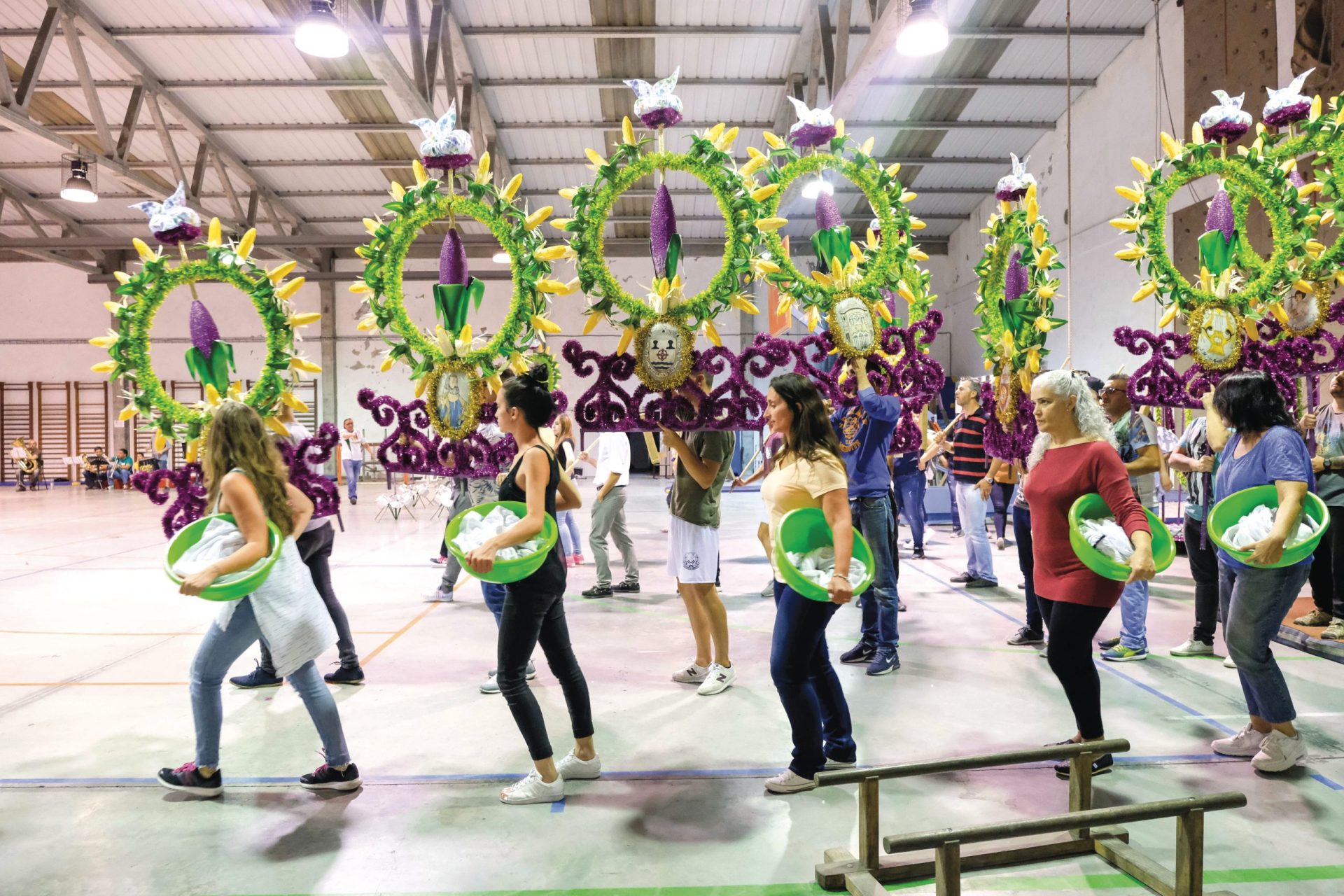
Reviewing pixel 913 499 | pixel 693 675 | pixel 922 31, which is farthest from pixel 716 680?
pixel 922 31

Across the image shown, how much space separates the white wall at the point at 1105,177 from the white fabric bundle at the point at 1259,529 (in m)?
6.45

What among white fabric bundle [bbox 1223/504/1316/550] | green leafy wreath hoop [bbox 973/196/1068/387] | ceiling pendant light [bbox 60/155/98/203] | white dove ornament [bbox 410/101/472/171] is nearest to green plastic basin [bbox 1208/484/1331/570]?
white fabric bundle [bbox 1223/504/1316/550]

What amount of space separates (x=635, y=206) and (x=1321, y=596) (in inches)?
527

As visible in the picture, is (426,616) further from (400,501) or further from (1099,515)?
(400,501)

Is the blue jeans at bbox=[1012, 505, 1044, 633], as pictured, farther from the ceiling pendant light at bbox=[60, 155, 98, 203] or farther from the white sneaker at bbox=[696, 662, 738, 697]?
the ceiling pendant light at bbox=[60, 155, 98, 203]

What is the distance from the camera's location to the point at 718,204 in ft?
10.6

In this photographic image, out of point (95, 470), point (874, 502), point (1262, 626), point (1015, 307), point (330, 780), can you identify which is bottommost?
point (330, 780)

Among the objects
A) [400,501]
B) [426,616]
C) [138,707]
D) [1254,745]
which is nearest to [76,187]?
[400,501]

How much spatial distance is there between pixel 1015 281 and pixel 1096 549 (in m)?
1.88

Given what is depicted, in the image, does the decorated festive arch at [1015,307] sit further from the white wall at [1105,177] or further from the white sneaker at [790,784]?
the white wall at [1105,177]

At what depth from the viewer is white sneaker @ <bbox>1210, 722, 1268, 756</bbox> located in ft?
10.1

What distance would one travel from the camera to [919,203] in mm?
16188

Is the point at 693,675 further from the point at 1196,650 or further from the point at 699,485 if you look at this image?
the point at 1196,650

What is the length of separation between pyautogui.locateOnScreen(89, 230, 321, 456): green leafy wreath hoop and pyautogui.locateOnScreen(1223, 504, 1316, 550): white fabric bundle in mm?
3571
